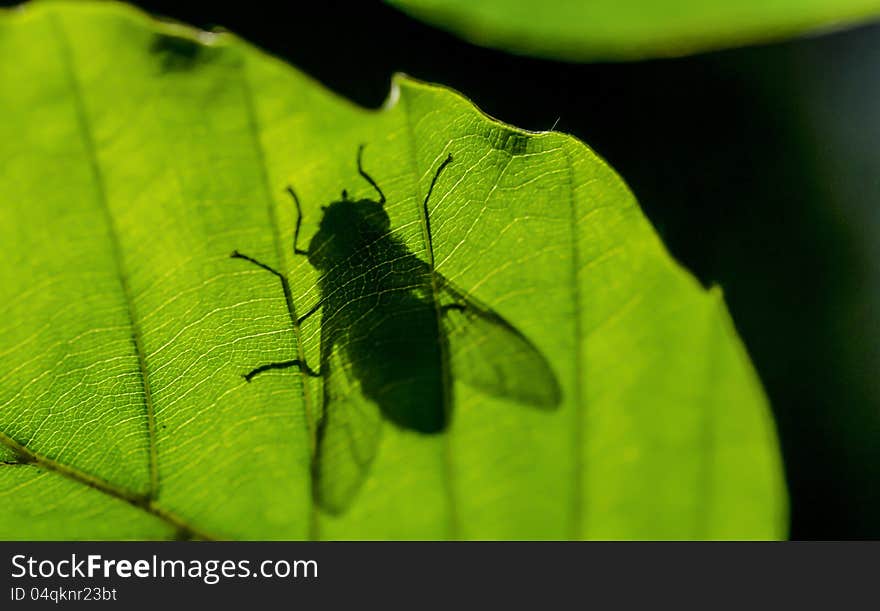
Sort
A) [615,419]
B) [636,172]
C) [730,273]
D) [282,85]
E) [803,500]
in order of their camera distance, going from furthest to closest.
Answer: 1. [636,172]
2. [730,273]
3. [803,500]
4. [615,419]
5. [282,85]

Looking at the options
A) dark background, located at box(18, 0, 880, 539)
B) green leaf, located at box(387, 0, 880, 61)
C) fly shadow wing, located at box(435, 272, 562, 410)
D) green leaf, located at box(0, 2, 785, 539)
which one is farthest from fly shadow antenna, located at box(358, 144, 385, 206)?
dark background, located at box(18, 0, 880, 539)

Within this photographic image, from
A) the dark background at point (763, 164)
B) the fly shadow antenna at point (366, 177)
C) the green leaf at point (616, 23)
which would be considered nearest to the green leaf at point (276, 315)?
the fly shadow antenna at point (366, 177)

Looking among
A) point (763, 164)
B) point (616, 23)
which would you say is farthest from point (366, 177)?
point (763, 164)

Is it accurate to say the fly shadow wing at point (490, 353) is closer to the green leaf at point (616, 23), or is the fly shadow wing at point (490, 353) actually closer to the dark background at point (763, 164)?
the green leaf at point (616, 23)

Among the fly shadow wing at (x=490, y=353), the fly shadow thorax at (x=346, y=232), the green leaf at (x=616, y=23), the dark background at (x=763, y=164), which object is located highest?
the dark background at (x=763, y=164)

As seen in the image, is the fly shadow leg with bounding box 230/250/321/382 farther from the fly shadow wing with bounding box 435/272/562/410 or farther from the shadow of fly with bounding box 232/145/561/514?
the fly shadow wing with bounding box 435/272/562/410

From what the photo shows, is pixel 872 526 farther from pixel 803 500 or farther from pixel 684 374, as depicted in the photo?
pixel 684 374

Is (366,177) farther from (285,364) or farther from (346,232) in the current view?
(285,364)

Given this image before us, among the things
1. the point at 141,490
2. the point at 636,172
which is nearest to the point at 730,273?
the point at 636,172
